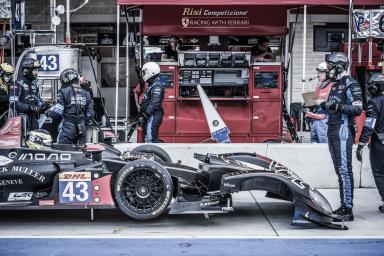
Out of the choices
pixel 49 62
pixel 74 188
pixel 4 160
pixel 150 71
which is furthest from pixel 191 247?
pixel 49 62

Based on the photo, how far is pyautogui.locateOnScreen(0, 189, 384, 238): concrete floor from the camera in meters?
8.14

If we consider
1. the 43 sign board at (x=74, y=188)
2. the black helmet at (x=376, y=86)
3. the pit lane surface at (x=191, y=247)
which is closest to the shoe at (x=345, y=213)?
the pit lane surface at (x=191, y=247)

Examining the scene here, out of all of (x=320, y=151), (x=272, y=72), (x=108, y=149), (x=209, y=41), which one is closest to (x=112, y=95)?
(x=209, y=41)

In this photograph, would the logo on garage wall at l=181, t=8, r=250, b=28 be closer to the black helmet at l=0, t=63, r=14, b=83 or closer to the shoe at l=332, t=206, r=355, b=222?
the black helmet at l=0, t=63, r=14, b=83

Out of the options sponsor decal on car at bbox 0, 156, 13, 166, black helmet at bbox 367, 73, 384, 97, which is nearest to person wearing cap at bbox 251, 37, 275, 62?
black helmet at bbox 367, 73, 384, 97

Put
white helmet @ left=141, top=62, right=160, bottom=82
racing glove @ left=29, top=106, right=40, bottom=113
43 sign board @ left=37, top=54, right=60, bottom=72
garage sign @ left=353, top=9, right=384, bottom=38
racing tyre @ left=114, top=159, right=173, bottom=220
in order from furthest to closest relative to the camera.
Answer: garage sign @ left=353, top=9, right=384, bottom=38, 43 sign board @ left=37, top=54, right=60, bottom=72, white helmet @ left=141, top=62, right=160, bottom=82, racing glove @ left=29, top=106, right=40, bottom=113, racing tyre @ left=114, top=159, right=173, bottom=220

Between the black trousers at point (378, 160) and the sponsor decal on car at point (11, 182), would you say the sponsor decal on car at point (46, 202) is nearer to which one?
the sponsor decal on car at point (11, 182)

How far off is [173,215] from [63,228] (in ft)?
4.75

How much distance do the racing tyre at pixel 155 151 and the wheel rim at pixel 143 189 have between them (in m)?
1.87

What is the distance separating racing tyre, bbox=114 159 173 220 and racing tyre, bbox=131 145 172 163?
1868 millimetres

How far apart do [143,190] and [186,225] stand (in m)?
0.71

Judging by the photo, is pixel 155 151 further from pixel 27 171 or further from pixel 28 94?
pixel 28 94

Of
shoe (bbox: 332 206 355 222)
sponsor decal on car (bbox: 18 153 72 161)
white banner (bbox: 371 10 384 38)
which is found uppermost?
white banner (bbox: 371 10 384 38)

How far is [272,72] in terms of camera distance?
15180mm
